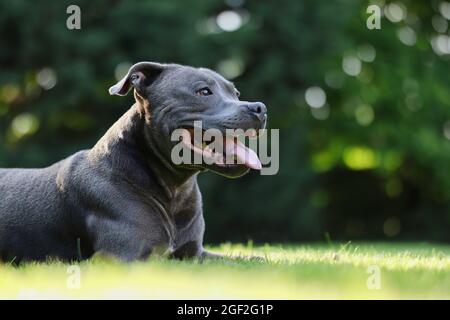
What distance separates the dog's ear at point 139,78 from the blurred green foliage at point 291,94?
37.3 feet

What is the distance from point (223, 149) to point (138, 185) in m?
0.74

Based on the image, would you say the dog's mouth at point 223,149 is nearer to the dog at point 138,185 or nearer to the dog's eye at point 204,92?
the dog at point 138,185

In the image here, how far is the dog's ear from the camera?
6234 millimetres

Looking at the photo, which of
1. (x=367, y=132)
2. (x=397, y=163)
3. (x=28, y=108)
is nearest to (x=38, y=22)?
(x=28, y=108)

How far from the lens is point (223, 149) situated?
6039mm

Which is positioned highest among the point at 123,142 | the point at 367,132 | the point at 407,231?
the point at 123,142

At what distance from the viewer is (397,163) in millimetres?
23375

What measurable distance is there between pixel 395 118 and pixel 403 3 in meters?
4.57

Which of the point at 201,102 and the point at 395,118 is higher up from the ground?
the point at 201,102

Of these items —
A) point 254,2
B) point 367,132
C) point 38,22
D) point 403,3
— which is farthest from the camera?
point 403,3

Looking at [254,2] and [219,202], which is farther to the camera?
[254,2]

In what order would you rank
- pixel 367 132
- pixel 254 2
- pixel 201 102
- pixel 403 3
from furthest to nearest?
pixel 403 3
pixel 367 132
pixel 254 2
pixel 201 102

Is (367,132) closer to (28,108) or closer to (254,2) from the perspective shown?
(254,2)

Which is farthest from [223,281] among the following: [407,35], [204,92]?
[407,35]
